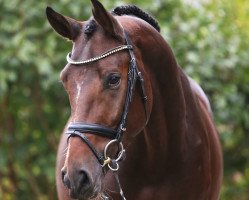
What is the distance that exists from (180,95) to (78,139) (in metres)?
0.84

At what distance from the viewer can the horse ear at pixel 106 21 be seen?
2986 millimetres

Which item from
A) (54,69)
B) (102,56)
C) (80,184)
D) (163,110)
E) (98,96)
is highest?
(102,56)

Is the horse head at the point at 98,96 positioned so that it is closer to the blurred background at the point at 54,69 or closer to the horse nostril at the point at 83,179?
the horse nostril at the point at 83,179

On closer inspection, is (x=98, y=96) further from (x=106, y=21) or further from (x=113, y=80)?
(x=106, y=21)

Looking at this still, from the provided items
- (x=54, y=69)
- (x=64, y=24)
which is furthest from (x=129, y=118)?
(x=54, y=69)

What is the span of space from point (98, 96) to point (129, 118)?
21 centimetres

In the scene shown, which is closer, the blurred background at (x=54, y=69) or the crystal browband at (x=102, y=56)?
the crystal browband at (x=102, y=56)

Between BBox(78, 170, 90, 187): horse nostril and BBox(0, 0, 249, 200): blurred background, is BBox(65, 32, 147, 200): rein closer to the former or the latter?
BBox(78, 170, 90, 187): horse nostril

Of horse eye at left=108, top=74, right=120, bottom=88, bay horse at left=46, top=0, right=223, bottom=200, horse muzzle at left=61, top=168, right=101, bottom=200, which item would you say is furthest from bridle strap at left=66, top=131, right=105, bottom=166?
horse eye at left=108, top=74, right=120, bottom=88

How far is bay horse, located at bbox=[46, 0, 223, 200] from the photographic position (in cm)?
292

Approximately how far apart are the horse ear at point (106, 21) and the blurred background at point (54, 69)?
105 inches

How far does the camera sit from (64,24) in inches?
125

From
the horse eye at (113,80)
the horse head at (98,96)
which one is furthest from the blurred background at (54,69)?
the horse eye at (113,80)

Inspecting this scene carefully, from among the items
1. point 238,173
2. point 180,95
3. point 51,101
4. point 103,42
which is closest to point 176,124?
point 180,95
